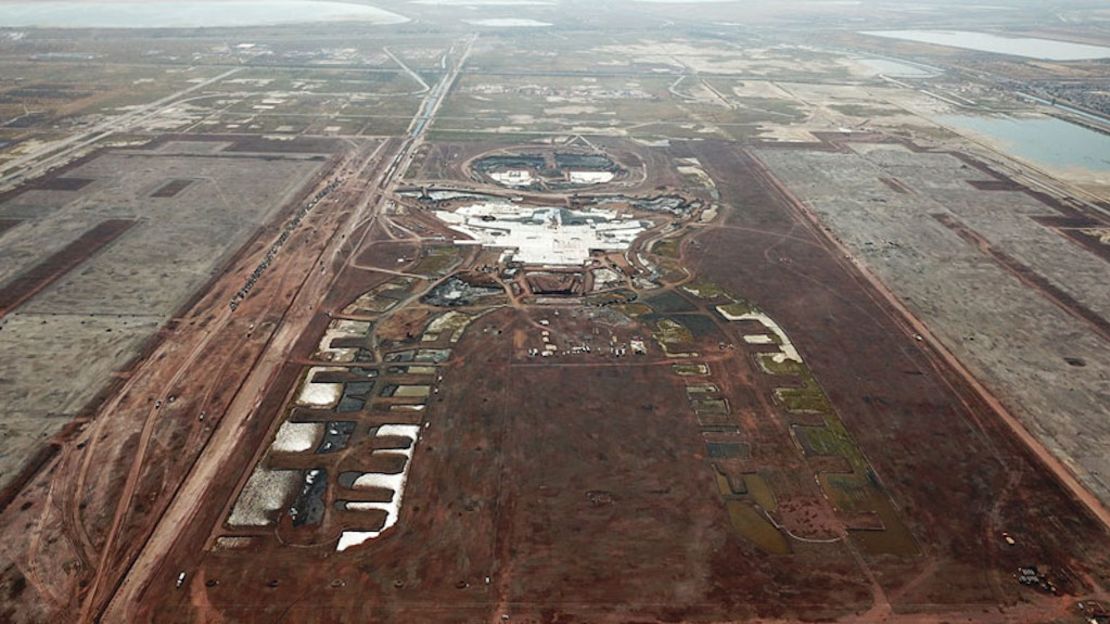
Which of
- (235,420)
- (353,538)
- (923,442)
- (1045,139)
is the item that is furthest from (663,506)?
(1045,139)

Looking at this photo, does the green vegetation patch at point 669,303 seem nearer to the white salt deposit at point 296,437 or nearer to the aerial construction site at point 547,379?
the aerial construction site at point 547,379

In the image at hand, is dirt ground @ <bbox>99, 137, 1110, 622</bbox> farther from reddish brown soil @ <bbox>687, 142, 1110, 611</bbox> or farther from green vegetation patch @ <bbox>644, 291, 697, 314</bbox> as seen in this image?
green vegetation patch @ <bbox>644, 291, 697, 314</bbox>

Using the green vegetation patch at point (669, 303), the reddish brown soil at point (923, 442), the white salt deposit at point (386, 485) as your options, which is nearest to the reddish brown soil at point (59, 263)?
the white salt deposit at point (386, 485)

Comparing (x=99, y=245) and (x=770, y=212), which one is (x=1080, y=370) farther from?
(x=99, y=245)

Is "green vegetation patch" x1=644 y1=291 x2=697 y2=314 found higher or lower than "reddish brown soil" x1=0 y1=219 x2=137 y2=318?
lower

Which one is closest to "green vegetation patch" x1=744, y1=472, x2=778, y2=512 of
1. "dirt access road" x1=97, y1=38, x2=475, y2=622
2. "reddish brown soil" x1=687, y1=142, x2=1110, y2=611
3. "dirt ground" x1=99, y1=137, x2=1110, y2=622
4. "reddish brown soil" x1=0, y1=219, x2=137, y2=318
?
"dirt ground" x1=99, y1=137, x2=1110, y2=622

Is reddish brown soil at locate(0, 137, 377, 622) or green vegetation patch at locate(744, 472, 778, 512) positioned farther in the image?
green vegetation patch at locate(744, 472, 778, 512)
